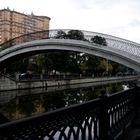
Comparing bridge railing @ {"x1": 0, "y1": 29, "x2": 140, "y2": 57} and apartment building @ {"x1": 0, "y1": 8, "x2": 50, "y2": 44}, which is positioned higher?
apartment building @ {"x1": 0, "y1": 8, "x2": 50, "y2": 44}

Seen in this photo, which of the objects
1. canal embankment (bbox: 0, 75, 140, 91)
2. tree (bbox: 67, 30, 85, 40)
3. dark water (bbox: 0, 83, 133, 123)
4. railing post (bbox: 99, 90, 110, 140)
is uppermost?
tree (bbox: 67, 30, 85, 40)

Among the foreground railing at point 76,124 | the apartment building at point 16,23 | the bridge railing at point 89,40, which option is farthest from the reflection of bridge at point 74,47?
the apartment building at point 16,23

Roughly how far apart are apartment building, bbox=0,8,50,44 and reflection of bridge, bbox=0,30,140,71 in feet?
136

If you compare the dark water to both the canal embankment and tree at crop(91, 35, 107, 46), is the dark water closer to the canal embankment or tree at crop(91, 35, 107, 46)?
the canal embankment

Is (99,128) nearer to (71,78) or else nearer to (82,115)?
(82,115)

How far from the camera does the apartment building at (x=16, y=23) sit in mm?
80731

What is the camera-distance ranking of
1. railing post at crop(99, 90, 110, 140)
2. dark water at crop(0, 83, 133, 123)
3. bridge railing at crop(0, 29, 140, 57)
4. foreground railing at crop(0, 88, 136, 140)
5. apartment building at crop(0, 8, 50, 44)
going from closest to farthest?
foreground railing at crop(0, 88, 136, 140)
railing post at crop(99, 90, 110, 140)
dark water at crop(0, 83, 133, 123)
bridge railing at crop(0, 29, 140, 57)
apartment building at crop(0, 8, 50, 44)

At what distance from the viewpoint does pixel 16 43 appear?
119 feet

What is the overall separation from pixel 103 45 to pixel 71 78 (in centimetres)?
1176

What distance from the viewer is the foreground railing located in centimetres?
195

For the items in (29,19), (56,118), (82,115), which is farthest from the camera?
(29,19)

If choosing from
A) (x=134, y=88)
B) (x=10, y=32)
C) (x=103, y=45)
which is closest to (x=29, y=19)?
(x=10, y=32)

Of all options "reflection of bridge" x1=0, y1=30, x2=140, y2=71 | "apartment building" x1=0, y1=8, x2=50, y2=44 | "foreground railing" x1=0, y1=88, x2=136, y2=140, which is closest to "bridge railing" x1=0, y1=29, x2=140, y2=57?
"reflection of bridge" x1=0, y1=30, x2=140, y2=71

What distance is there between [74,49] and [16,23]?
5930 centimetres
